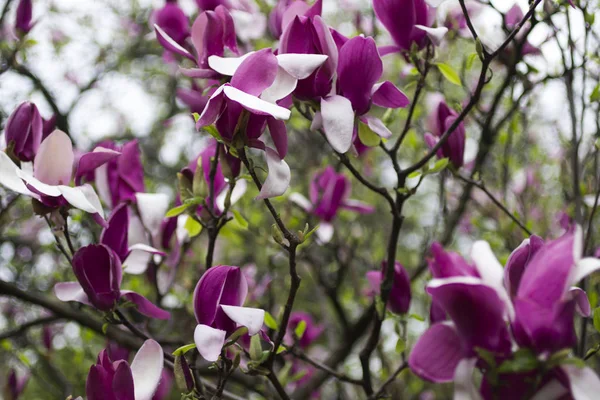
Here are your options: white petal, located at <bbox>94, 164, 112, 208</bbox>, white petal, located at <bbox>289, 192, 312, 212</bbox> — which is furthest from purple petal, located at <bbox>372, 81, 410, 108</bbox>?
white petal, located at <bbox>289, 192, 312, 212</bbox>

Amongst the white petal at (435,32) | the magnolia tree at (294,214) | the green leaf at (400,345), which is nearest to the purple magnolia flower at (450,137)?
the magnolia tree at (294,214)

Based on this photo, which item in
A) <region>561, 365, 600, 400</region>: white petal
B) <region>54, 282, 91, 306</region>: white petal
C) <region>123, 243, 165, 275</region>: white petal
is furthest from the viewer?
<region>123, 243, 165, 275</region>: white petal

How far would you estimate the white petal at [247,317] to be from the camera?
590 millimetres

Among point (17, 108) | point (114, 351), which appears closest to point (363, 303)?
point (114, 351)

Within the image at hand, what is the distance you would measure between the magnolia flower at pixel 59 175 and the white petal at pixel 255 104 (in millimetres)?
244

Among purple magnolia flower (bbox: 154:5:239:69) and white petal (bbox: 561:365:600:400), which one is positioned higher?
purple magnolia flower (bbox: 154:5:239:69)

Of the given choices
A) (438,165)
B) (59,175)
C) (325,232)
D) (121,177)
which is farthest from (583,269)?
(325,232)

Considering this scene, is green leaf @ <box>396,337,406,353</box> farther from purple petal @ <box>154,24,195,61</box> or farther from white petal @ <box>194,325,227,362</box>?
purple petal @ <box>154,24,195,61</box>

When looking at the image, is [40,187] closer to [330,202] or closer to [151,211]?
[151,211]

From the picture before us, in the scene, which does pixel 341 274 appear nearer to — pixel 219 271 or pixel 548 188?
pixel 219 271

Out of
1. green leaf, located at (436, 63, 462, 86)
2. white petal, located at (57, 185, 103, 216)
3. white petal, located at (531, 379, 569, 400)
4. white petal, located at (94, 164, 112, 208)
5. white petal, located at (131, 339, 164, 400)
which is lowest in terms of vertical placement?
white petal, located at (94, 164, 112, 208)

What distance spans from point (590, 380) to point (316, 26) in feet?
1.46

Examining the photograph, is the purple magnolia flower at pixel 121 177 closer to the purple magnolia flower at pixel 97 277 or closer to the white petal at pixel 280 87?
the purple magnolia flower at pixel 97 277

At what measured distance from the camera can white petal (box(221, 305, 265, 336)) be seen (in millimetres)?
590
